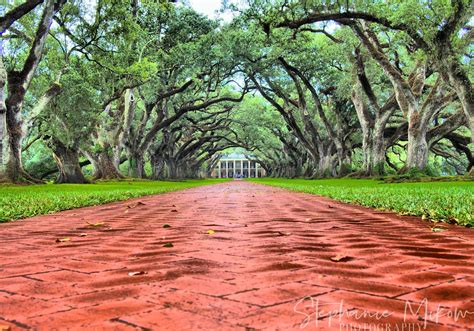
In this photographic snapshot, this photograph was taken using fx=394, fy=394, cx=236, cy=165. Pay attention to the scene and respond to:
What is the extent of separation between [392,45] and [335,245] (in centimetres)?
1858

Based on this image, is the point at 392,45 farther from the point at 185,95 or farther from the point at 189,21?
the point at 185,95

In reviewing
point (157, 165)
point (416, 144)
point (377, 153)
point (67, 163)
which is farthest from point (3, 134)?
point (157, 165)

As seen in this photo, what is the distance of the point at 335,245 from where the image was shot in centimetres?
325

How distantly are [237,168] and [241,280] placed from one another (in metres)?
132

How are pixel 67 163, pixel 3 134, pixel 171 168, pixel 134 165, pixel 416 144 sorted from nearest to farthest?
pixel 3 134 < pixel 416 144 < pixel 67 163 < pixel 134 165 < pixel 171 168

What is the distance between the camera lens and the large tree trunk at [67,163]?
925 inches

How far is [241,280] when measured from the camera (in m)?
2.16

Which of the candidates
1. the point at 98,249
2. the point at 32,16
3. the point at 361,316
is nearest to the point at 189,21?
the point at 32,16

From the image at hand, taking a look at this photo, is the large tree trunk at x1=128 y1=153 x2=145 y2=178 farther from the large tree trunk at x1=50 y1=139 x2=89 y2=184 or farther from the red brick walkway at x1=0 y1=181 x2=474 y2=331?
the red brick walkway at x1=0 y1=181 x2=474 y2=331

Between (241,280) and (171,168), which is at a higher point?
(171,168)

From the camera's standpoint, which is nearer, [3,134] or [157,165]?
[3,134]

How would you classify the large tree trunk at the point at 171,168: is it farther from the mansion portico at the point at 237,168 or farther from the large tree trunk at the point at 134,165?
the mansion portico at the point at 237,168

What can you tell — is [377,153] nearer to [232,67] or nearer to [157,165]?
[232,67]

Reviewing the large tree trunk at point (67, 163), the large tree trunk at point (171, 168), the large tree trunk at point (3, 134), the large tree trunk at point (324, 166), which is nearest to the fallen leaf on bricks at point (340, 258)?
the large tree trunk at point (3, 134)
